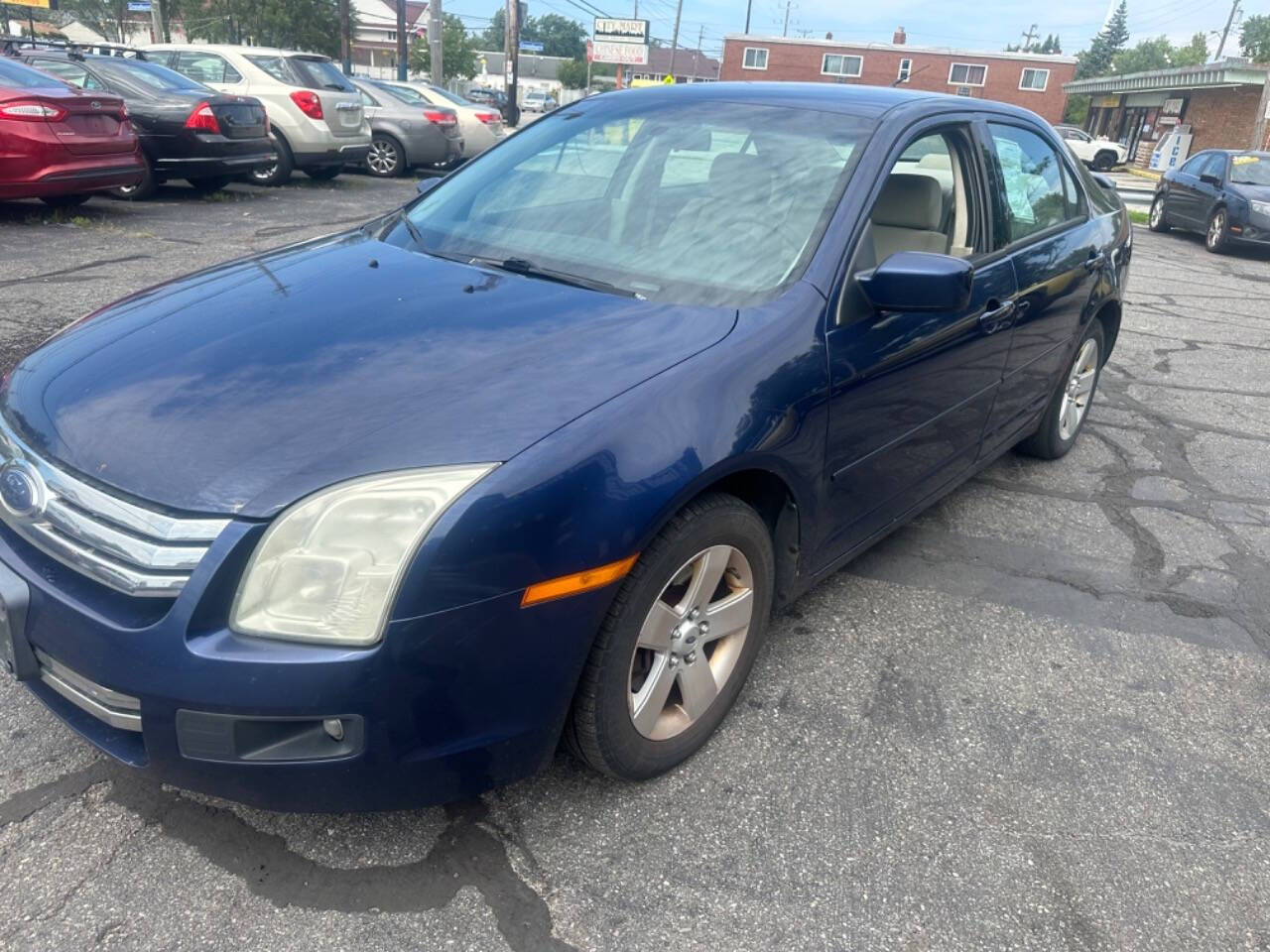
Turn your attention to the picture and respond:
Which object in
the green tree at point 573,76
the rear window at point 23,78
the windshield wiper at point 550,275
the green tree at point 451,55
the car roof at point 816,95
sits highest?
the car roof at point 816,95

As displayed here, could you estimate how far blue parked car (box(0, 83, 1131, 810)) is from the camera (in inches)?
69.9

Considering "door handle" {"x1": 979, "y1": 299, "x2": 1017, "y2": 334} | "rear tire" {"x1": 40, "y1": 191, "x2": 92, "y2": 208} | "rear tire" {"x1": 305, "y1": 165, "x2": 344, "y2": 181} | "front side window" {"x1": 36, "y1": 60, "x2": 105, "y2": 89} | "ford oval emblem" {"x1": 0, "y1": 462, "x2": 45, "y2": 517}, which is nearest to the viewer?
"ford oval emblem" {"x1": 0, "y1": 462, "x2": 45, "y2": 517}

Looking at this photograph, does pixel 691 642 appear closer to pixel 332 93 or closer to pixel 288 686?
pixel 288 686

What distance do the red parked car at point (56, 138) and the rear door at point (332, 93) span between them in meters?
4.09

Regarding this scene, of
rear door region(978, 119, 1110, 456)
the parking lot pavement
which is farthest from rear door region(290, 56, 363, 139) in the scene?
the parking lot pavement

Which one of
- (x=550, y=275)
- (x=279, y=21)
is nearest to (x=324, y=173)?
(x=550, y=275)

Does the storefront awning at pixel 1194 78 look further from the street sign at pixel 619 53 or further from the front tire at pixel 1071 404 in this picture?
the front tire at pixel 1071 404

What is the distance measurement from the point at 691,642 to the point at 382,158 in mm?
14186

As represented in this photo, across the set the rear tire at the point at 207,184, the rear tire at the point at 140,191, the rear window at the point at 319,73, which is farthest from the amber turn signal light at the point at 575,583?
the rear window at the point at 319,73

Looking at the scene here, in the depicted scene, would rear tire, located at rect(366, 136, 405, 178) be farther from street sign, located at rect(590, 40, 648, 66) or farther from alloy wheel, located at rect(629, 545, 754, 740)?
street sign, located at rect(590, 40, 648, 66)

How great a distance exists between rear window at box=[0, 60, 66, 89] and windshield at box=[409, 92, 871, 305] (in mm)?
6332

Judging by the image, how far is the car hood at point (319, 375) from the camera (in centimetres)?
186

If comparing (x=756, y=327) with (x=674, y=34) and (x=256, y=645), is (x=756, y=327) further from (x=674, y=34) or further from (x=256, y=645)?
(x=674, y=34)

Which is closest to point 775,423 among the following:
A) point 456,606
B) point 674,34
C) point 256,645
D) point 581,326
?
point 581,326
